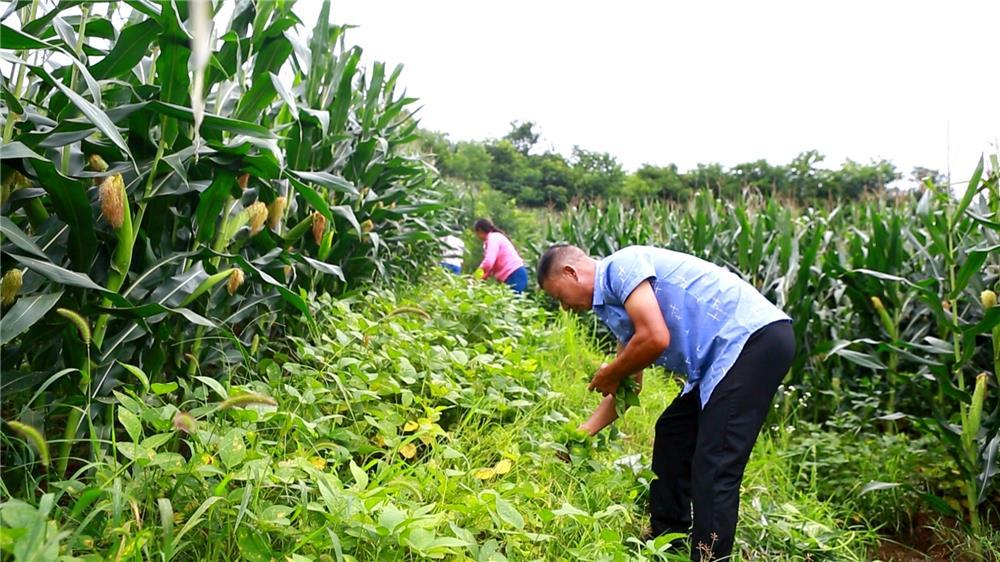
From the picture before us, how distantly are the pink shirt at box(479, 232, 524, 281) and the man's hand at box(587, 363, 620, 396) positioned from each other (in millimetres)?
4873

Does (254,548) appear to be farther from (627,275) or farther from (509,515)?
(627,275)

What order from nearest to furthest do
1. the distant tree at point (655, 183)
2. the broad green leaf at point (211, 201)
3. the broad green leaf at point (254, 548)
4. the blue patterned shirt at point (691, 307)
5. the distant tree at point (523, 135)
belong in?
the broad green leaf at point (254, 548) < the broad green leaf at point (211, 201) < the blue patterned shirt at point (691, 307) < the distant tree at point (655, 183) < the distant tree at point (523, 135)

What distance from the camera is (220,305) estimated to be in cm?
238

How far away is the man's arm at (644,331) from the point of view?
2402 millimetres

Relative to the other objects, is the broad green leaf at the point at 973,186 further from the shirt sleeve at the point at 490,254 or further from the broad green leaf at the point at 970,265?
the shirt sleeve at the point at 490,254

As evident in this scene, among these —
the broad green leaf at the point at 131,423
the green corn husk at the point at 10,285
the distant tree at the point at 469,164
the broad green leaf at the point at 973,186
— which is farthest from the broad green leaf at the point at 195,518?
the distant tree at the point at 469,164

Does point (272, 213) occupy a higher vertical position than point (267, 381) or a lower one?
higher

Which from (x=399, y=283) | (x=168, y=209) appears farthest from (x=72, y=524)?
(x=399, y=283)

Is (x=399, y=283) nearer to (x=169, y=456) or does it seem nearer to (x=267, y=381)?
(x=267, y=381)

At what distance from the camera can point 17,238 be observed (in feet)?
4.82

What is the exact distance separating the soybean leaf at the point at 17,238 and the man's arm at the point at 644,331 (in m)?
1.85

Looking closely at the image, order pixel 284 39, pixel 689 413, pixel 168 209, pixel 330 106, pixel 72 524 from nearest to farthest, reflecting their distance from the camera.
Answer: pixel 72 524 → pixel 168 209 → pixel 284 39 → pixel 689 413 → pixel 330 106

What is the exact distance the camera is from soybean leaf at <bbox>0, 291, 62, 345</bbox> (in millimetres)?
1429

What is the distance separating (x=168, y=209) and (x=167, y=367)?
65cm
